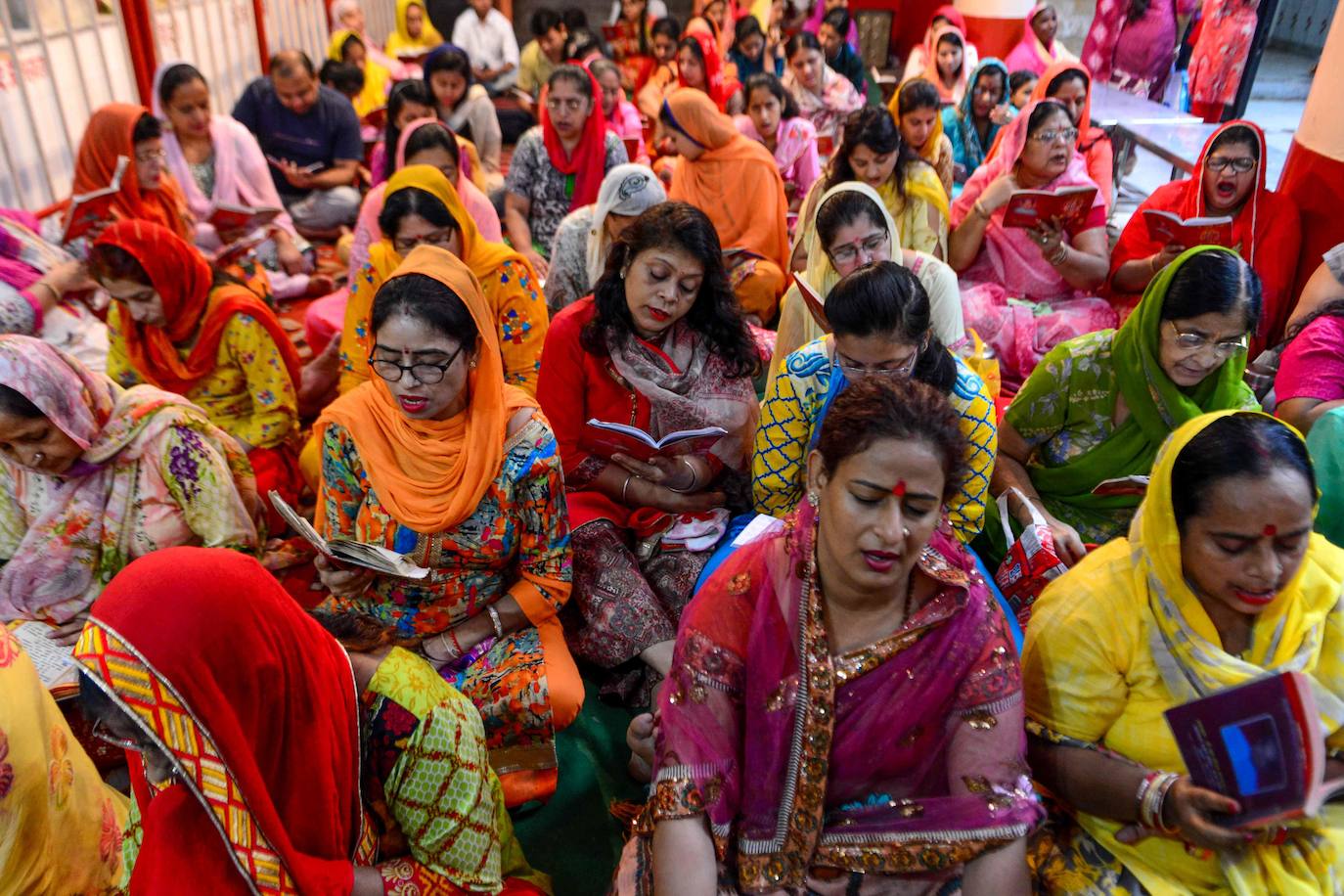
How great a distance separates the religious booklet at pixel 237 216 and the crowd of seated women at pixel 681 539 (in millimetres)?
74

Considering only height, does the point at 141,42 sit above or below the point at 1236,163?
above

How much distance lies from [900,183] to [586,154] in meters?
1.71

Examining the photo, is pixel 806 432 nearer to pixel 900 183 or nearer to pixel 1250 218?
pixel 900 183

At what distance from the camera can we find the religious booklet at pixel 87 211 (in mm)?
3629

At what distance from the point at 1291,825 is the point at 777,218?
3489mm

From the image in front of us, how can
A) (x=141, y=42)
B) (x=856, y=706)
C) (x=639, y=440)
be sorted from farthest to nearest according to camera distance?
(x=141, y=42) < (x=639, y=440) < (x=856, y=706)

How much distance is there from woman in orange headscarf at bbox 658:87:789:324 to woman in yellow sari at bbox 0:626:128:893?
323 cm

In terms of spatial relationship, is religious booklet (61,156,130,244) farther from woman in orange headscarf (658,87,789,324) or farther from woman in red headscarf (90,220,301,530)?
woman in orange headscarf (658,87,789,324)

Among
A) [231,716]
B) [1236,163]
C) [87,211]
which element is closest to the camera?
[231,716]

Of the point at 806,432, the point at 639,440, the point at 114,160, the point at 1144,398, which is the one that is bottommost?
the point at 639,440

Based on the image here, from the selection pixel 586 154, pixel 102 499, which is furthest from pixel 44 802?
pixel 586 154

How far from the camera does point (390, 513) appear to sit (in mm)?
2072

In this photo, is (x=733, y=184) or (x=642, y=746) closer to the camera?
(x=642, y=746)

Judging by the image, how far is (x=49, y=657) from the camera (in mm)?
2203
